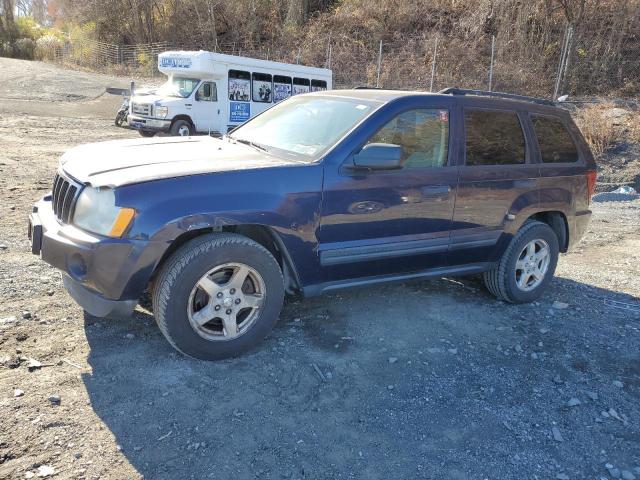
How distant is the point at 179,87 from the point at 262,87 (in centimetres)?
249

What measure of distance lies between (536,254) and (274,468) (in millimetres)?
3474

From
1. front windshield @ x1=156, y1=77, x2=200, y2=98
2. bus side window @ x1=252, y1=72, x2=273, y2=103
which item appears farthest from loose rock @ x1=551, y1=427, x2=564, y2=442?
bus side window @ x1=252, y1=72, x2=273, y2=103

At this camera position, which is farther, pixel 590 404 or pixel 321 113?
pixel 321 113

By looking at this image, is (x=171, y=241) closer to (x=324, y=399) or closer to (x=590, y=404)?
(x=324, y=399)

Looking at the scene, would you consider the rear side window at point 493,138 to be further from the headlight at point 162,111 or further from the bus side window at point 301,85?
the bus side window at point 301,85

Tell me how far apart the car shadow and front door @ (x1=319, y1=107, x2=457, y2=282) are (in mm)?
564

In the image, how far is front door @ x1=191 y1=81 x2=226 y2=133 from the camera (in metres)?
15.4

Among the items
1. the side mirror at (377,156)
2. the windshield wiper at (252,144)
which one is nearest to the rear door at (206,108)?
the windshield wiper at (252,144)

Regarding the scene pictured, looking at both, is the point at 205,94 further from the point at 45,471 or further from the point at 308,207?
the point at 45,471

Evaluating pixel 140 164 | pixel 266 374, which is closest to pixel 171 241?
pixel 140 164

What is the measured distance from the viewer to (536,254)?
5.08 m

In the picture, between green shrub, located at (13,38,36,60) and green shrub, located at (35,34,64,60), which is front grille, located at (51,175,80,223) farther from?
green shrub, located at (13,38,36,60)

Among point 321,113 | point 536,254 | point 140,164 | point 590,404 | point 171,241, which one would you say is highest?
point 321,113

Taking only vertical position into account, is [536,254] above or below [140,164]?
below
